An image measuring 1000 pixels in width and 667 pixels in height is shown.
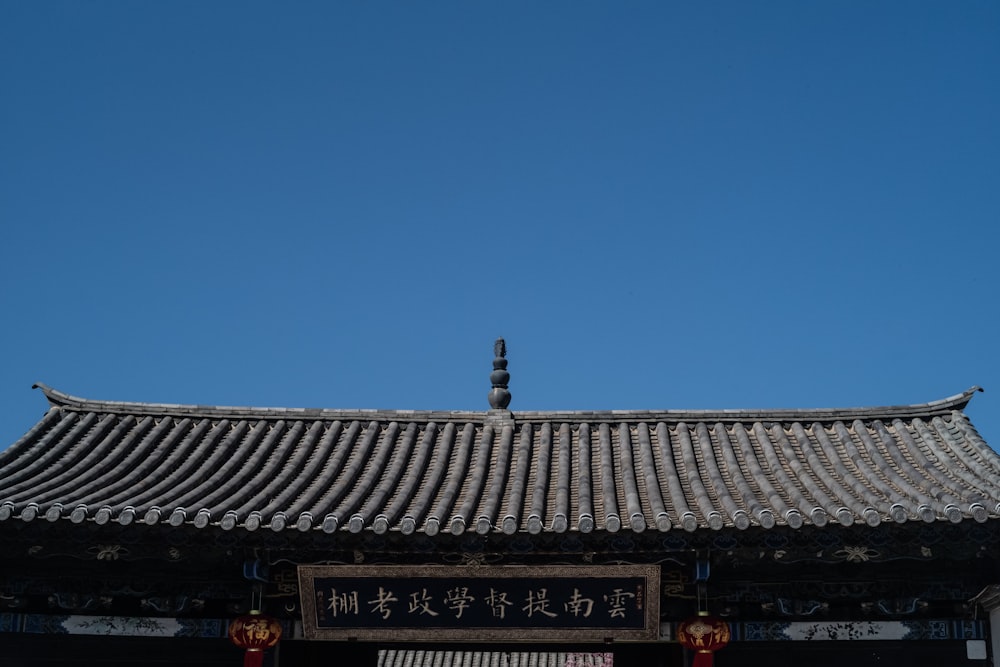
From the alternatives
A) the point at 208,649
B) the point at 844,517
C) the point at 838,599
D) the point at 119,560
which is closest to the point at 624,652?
the point at 838,599

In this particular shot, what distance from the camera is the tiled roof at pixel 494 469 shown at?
Result: 31.5ft

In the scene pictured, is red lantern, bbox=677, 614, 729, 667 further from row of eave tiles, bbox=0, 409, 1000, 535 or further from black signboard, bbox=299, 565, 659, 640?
row of eave tiles, bbox=0, 409, 1000, 535

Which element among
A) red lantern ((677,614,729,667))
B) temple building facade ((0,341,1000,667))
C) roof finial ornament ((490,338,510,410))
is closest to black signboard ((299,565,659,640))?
temple building facade ((0,341,1000,667))

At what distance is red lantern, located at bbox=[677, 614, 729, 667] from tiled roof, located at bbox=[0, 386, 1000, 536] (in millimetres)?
1165

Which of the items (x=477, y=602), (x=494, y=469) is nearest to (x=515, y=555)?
(x=477, y=602)

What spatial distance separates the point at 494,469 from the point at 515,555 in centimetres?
185

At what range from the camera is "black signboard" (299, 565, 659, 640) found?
10195 mm

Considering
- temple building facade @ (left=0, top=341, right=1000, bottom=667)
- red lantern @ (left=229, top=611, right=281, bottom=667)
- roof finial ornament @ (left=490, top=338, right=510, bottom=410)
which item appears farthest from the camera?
roof finial ornament @ (left=490, top=338, right=510, bottom=410)

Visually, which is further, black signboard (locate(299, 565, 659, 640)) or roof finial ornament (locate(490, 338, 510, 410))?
roof finial ornament (locate(490, 338, 510, 410))

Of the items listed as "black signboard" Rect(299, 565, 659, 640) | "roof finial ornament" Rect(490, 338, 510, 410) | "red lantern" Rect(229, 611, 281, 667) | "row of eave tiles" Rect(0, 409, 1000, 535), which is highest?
"roof finial ornament" Rect(490, 338, 510, 410)

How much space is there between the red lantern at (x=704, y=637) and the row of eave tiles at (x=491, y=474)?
1165 mm

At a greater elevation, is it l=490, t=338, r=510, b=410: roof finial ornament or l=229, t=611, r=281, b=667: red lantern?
l=490, t=338, r=510, b=410: roof finial ornament

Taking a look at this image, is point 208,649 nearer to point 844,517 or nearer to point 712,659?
point 712,659

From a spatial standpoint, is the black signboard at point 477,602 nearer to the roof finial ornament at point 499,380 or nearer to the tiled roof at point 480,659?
the roof finial ornament at point 499,380
